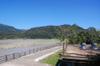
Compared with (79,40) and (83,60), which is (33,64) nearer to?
A: (83,60)

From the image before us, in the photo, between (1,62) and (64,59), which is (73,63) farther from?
(1,62)

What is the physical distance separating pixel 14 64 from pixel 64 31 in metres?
123

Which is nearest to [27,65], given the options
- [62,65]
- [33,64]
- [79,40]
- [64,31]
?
[33,64]

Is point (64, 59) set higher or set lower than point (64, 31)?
lower

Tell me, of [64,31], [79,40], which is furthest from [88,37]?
[64,31]

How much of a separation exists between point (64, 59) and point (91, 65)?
19.0ft

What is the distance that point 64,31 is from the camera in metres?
158

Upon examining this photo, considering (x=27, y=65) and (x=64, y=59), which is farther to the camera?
(x=64, y=59)

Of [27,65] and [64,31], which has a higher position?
[64,31]

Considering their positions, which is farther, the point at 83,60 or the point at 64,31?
the point at 64,31

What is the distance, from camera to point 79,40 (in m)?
131

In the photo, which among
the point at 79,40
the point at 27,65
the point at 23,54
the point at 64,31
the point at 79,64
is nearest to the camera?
the point at 27,65

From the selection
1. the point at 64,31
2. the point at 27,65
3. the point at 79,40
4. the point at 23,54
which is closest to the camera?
the point at 27,65

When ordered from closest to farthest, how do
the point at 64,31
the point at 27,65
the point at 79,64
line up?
the point at 27,65, the point at 79,64, the point at 64,31
